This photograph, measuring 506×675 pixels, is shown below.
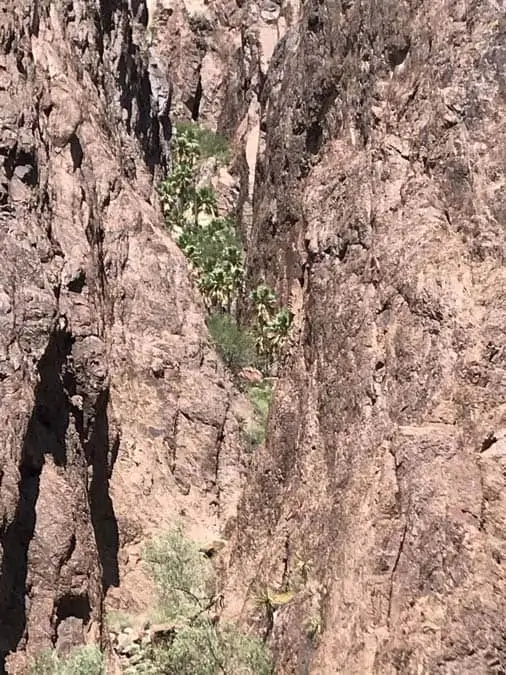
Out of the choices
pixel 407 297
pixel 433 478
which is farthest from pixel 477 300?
pixel 433 478

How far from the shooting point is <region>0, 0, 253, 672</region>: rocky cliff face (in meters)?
18.5

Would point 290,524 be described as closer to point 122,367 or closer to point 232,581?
point 232,581

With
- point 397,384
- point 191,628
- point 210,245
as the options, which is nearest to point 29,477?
point 191,628

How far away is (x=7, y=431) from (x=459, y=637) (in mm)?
9198

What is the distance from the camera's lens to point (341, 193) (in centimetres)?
2577

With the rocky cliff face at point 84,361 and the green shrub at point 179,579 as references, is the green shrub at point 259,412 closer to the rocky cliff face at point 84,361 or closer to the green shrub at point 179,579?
the rocky cliff face at point 84,361

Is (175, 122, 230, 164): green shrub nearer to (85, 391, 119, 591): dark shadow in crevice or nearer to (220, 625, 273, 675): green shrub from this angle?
(85, 391, 119, 591): dark shadow in crevice

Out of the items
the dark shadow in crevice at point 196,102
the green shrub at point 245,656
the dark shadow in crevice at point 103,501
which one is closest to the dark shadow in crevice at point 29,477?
the dark shadow in crevice at point 103,501

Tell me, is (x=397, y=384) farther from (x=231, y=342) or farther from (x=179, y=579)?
(x=231, y=342)

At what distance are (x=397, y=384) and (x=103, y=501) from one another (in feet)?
29.4

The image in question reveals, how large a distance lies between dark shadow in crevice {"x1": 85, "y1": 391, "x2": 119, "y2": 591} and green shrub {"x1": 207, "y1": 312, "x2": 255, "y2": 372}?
9.22 metres

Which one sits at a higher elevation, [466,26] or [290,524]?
[466,26]

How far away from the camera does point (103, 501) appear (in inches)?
941

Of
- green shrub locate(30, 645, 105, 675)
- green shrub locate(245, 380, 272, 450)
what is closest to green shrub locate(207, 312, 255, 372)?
green shrub locate(245, 380, 272, 450)
